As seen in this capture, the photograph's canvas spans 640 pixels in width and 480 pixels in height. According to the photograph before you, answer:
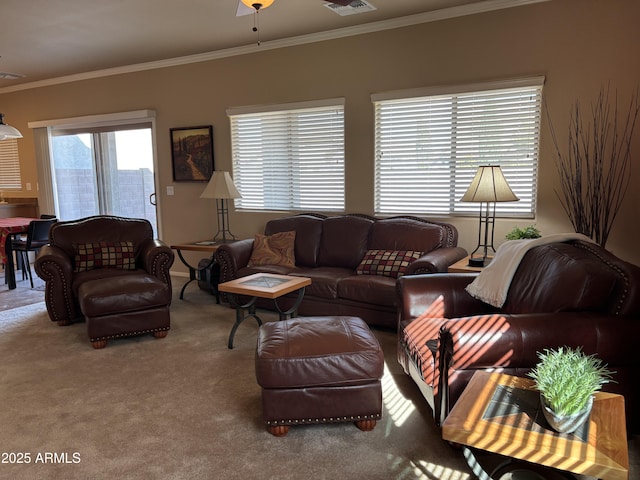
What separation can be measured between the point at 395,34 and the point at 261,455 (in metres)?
3.83

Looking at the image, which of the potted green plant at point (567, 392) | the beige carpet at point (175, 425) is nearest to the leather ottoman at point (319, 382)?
the beige carpet at point (175, 425)

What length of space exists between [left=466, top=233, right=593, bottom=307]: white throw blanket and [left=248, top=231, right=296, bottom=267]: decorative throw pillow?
7.21 ft

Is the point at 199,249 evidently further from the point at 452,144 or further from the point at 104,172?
the point at 104,172

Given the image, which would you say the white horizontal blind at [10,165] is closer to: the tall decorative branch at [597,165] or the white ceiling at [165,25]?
the white ceiling at [165,25]

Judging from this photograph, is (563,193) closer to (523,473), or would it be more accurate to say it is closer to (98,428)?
(523,473)

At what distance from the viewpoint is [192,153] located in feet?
18.8

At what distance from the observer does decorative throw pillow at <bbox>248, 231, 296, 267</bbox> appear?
178 inches

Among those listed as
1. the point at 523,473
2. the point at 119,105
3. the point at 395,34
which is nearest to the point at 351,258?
the point at 395,34

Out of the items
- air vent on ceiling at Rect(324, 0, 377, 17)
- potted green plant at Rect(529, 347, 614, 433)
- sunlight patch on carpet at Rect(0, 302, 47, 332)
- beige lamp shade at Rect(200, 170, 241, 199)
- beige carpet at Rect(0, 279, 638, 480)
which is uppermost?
air vent on ceiling at Rect(324, 0, 377, 17)

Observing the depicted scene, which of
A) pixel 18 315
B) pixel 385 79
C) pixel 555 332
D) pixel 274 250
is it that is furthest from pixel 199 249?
pixel 555 332

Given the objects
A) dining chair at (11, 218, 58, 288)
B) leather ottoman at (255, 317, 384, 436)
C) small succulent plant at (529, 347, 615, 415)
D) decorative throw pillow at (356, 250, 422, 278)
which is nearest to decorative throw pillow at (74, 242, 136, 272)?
dining chair at (11, 218, 58, 288)

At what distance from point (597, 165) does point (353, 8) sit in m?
2.41

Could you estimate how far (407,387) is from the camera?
280 centimetres

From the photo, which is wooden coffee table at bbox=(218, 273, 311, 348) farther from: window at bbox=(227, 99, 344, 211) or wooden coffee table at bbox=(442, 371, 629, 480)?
wooden coffee table at bbox=(442, 371, 629, 480)
